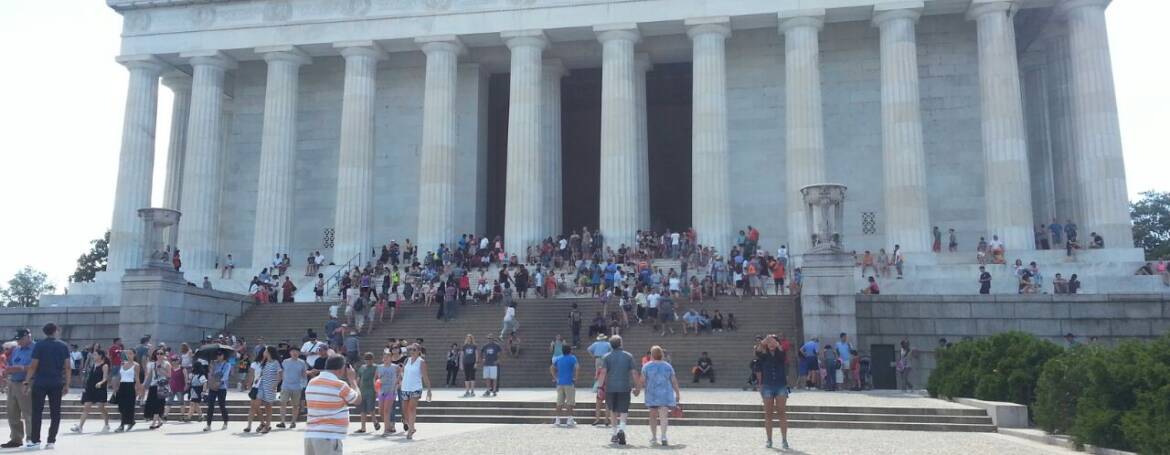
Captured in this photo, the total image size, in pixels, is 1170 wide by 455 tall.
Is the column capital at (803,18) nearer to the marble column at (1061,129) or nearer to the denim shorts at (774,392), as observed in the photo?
the marble column at (1061,129)

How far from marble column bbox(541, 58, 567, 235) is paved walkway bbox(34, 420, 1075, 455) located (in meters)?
28.9

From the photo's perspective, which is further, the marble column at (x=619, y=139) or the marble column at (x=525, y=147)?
the marble column at (x=525, y=147)

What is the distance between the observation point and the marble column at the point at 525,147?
1806 inches

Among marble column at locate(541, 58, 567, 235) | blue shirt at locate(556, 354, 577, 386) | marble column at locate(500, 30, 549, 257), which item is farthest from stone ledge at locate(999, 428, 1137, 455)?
marble column at locate(541, 58, 567, 235)

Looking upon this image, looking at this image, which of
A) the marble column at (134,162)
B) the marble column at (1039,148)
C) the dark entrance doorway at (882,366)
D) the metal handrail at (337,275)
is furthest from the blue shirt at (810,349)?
the marble column at (134,162)

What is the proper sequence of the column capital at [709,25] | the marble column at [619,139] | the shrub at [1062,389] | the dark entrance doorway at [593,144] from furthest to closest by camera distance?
1. the dark entrance doorway at [593,144]
2. the column capital at [709,25]
3. the marble column at [619,139]
4. the shrub at [1062,389]

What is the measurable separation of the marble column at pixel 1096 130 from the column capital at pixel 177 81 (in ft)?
142

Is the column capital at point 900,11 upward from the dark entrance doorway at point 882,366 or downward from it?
upward

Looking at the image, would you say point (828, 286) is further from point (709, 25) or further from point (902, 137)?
point (709, 25)

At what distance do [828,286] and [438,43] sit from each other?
81.4 ft

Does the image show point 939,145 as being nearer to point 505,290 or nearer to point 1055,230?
point 1055,230

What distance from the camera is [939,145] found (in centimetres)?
4697

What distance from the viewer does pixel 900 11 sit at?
43750 mm

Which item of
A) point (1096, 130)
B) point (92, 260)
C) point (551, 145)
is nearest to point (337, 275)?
point (551, 145)
